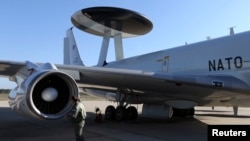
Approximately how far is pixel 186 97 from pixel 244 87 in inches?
109

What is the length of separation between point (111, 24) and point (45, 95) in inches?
572

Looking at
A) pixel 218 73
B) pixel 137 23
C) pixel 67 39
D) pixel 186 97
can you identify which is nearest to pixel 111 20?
pixel 137 23

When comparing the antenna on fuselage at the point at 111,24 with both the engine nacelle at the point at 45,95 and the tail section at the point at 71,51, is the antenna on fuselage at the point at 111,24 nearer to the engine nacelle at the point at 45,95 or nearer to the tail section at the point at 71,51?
the tail section at the point at 71,51

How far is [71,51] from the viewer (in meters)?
24.1

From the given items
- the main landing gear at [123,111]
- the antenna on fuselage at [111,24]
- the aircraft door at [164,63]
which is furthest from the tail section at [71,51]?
the aircraft door at [164,63]

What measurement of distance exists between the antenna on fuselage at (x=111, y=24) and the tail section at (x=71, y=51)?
3.39 feet

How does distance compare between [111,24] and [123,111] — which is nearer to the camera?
[123,111]

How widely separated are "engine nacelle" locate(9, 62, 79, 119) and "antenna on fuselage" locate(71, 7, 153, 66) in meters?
11.5

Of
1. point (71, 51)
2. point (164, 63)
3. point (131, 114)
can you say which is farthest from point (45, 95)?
point (71, 51)

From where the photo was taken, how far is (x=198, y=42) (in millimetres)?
12758

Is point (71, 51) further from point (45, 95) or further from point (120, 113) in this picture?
point (45, 95)

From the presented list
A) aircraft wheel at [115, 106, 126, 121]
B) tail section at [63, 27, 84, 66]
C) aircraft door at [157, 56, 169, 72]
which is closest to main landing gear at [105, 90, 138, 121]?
aircraft wheel at [115, 106, 126, 121]

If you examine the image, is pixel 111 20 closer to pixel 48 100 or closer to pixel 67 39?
pixel 67 39

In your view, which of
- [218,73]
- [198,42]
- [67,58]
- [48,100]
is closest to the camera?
[48,100]
